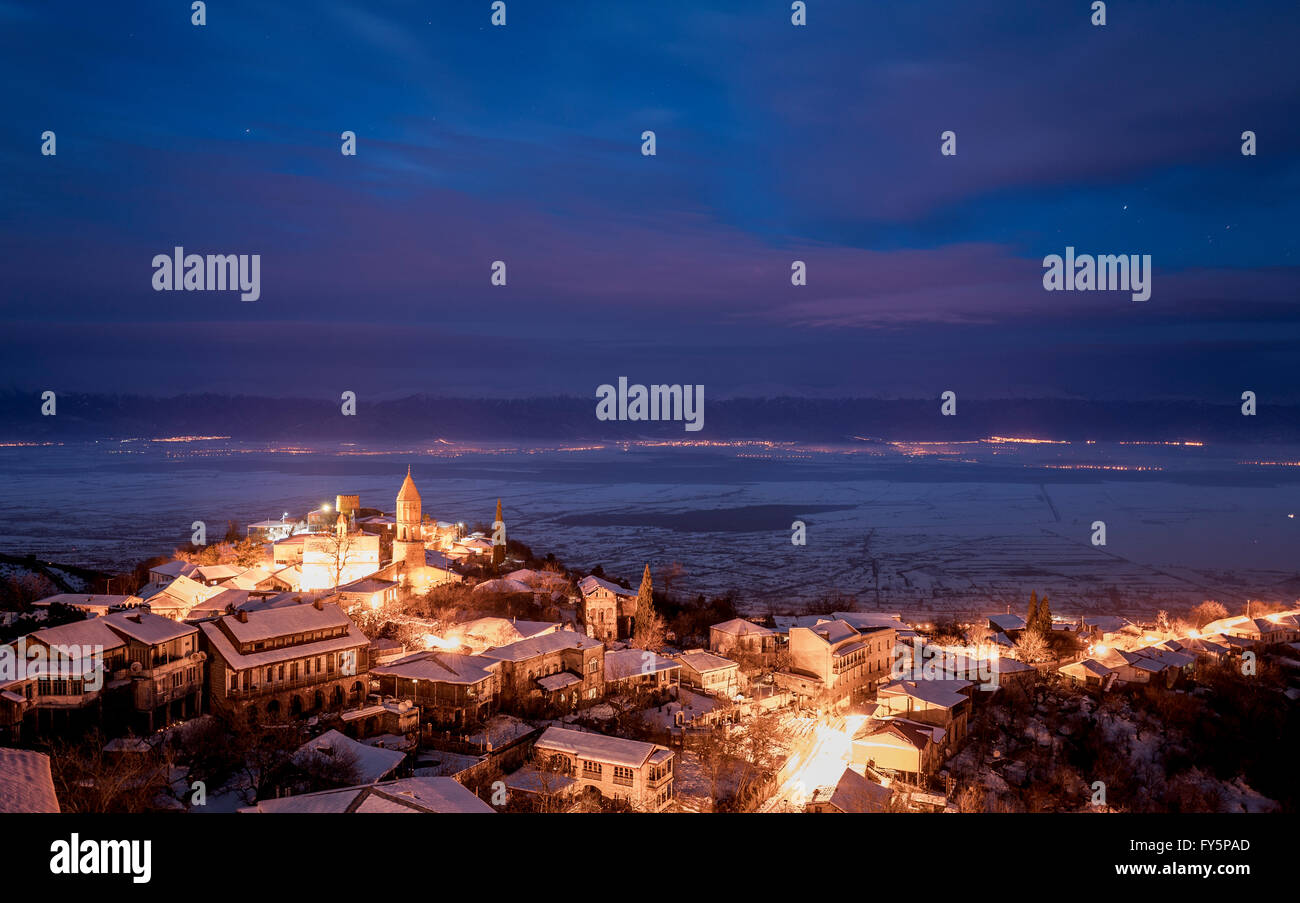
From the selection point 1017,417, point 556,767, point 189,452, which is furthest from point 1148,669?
point 1017,417

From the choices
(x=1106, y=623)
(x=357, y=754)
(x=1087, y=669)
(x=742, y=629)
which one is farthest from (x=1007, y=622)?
(x=357, y=754)

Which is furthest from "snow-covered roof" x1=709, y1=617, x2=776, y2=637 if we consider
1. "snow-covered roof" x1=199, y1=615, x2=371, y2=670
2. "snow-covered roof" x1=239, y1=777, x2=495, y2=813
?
"snow-covered roof" x1=239, y1=777, x2=495, y2=813

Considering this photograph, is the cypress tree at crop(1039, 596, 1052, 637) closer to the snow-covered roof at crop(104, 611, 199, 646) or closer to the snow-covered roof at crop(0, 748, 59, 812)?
the snow-covered roof at crop(104, 611, 199, 646)

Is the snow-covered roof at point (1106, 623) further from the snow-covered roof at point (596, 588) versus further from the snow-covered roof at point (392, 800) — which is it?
the snow-covered roof at point (392, 800)

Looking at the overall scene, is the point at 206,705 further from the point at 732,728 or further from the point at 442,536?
the point at 442,536

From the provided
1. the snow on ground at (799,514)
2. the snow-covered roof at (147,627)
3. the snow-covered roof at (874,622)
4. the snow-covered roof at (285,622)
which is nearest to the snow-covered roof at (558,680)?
the snow-covered roof at (285,622)

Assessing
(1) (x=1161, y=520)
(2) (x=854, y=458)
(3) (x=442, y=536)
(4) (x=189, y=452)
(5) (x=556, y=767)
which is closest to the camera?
(5) (x=556, y=767)

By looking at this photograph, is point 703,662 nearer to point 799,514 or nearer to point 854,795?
point 854,795
